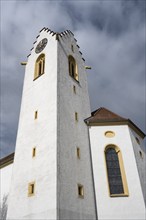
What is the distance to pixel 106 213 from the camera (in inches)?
518

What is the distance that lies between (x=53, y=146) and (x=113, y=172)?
16.3ft

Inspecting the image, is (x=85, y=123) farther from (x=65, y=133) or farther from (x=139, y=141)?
(x=139, y=141)

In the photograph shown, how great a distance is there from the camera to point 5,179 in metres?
19.1

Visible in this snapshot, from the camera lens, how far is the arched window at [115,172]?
14023 mm

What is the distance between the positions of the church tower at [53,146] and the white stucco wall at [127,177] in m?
0.52

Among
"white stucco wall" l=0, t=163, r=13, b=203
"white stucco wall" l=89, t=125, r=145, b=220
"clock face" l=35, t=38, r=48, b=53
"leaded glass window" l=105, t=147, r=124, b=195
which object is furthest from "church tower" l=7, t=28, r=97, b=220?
"white stucco wall" l=0, t=163, r=13, b=203

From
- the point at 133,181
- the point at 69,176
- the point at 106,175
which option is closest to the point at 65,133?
the point at 69,176

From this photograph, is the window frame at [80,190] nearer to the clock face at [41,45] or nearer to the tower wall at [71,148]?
the tower wall at [71,148]

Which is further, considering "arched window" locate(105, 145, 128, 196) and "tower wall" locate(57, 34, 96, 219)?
"arched window" locate(105, 145, 128, 196)

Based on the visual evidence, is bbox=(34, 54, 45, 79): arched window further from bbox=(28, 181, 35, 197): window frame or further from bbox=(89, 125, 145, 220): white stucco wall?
bbox=(28, 181, 35, 197): window frame

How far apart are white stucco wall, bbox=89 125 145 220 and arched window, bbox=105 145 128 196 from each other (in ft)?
0.96

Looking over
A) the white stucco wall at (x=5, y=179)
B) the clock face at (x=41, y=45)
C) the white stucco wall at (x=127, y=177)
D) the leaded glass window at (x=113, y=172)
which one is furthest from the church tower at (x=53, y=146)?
the white stucco wall at (x=5, y=179)

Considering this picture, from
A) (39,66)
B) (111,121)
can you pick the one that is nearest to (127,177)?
(111,121)

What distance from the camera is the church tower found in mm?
11758
